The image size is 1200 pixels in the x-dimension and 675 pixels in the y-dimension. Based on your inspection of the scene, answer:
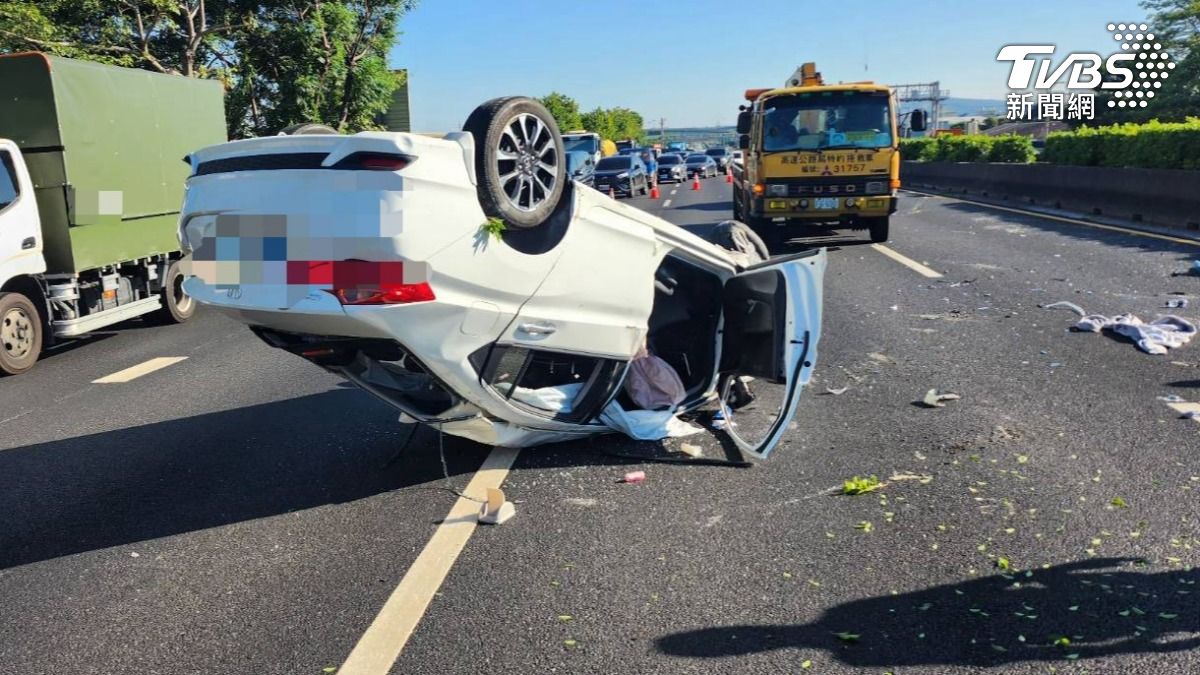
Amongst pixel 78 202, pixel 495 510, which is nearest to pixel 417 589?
pixel 495 510

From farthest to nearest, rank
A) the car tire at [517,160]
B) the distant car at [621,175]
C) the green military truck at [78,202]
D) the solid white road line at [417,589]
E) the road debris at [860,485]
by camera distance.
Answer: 1. the distant car at [621,175]
2. the green military truck at [78,202]
3. the road debris at [860,485]
4. the car tire at [517,160]
5. the solid white road line at [417,589]

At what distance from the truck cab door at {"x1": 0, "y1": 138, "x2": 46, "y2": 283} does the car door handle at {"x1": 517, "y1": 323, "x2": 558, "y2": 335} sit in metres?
6.96

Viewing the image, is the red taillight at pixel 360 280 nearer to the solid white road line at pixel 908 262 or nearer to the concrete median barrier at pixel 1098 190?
the solid white road line at pixel 908 262

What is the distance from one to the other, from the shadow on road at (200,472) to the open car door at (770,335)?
1.67m

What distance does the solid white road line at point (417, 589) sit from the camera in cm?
357

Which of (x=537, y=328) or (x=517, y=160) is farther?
(x=537, y=328)

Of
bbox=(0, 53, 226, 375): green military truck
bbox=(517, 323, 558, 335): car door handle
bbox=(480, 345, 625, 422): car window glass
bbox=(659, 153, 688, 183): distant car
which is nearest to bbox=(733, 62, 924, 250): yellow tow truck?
bbox=(0, 53, 226, 375): green military truck

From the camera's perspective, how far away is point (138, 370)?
948 cm

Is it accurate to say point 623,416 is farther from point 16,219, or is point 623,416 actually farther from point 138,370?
point 16,219

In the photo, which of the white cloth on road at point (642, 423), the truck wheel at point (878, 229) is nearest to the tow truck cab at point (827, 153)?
the truck wheel at point (878, 229)

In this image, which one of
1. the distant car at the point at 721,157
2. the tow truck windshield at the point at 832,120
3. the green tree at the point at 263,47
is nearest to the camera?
the tow truck windshield at the point at 832,120

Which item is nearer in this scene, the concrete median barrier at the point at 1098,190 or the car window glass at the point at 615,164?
the concrete median barrier at the point at 1098,190

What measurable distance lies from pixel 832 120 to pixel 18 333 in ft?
37.8

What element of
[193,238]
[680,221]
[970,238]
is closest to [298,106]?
[680,221]
